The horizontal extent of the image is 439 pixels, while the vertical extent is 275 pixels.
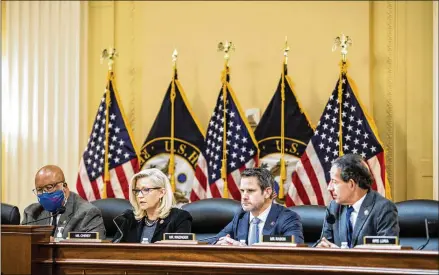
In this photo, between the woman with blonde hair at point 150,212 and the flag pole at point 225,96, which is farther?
the flag pole at point 225,96

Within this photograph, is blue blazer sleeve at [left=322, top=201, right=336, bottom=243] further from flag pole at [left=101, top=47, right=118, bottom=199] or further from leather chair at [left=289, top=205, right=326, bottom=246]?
flag pole at [left=101, top=47, right=118, bottom=199]

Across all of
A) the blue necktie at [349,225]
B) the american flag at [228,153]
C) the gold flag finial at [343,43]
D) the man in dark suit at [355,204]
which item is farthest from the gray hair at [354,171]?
the american flag at [228,153]

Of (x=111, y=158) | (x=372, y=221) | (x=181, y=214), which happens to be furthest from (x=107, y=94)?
(x=372, y=221)

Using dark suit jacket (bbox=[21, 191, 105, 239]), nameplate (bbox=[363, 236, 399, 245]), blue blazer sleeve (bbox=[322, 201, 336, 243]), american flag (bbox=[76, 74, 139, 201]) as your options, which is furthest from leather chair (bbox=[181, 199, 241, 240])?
Answer: american flag (bbox=[76, 74, 139, 201])

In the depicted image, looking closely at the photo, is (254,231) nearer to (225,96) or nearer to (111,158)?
(225,96)

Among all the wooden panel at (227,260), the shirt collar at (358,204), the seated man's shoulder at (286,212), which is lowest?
the wooden panel at (227,260)

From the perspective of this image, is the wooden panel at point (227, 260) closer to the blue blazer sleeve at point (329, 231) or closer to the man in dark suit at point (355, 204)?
the man in dark suit at point (355, 204)

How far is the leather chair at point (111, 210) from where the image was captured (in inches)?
242

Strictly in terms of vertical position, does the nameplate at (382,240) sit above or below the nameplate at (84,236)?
above

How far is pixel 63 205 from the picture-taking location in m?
5.77

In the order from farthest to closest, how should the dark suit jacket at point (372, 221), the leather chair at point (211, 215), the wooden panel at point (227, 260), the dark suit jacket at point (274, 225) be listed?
the leather chair at point (211, 215) → the dark suit jacket at point (274, 225) → the dark suit jacket at point (372, 221) → the wooden panel at point (227, 260)

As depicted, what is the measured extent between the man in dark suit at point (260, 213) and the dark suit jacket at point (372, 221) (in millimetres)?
368

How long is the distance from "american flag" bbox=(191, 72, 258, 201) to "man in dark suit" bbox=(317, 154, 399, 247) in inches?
98.8

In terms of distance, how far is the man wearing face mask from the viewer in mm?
5699
